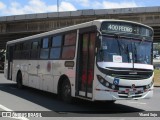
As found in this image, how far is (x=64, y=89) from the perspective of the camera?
14406mm

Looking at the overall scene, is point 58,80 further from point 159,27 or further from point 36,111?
point 159,27

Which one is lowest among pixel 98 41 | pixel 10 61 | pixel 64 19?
pixel 10 61

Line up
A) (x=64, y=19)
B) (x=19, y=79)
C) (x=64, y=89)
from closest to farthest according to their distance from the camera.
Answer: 1. (x=64, y=89)
2. (x=19, y=79)
3. (x=64, y=19)

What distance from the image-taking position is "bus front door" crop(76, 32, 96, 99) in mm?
12344

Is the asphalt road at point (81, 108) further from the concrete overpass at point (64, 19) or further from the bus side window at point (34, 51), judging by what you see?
the concrete overpass at point (64, 19)

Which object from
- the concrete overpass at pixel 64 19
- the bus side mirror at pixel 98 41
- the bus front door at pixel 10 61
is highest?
the concrete overpass at pixel 64 19

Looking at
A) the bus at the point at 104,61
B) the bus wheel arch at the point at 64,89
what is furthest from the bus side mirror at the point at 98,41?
the bus wheel arch at the point at 64,89

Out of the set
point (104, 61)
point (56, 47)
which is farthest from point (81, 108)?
point (56, 47)

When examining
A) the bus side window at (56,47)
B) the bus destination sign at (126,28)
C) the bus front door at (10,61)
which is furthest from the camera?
the bus front door at (10,61)

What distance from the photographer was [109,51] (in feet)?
39.8

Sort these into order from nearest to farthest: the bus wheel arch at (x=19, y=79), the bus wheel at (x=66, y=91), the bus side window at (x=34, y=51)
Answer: the bus wheel at (x=66, y=91), the bus side window at (x=34, y=51), the bus wheel arch at (x=19, y=79)

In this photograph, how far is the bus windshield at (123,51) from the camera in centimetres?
1206

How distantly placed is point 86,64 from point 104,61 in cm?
96

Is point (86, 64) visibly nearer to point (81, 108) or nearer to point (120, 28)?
point (81, 108)
